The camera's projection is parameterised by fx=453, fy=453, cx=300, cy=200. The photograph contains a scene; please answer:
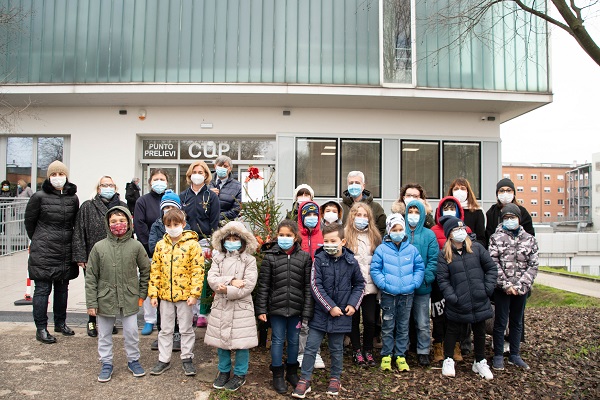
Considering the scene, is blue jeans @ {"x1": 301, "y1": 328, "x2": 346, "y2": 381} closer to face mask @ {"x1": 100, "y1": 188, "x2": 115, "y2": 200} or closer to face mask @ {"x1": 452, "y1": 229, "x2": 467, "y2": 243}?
face mask @ {"x1": 452, "y1": 229, "x2": 467, "y2": 243}

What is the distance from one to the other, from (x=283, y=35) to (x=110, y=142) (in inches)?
244

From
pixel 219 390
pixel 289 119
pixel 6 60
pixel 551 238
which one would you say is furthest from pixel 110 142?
pixel 551 238

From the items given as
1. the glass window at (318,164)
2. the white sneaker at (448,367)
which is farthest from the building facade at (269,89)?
the white sneaker at (448,367)

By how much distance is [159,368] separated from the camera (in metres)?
4.69

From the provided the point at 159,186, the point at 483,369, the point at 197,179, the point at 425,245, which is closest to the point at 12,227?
the point at 159,186

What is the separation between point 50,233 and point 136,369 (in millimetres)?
2104

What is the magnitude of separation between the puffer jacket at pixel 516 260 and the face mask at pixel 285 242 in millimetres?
2422

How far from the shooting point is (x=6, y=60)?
43.5ft

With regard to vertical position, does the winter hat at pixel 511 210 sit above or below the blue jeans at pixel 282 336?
above

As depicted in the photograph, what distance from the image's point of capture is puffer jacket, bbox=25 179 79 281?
17.9ft

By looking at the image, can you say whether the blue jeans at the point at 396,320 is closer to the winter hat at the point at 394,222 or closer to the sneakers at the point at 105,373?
the winter hat at the point at 394,222

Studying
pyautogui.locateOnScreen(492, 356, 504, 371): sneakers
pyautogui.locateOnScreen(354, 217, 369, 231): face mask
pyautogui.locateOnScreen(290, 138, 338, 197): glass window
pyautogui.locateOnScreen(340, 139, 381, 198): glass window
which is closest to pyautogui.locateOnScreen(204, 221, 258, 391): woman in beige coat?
pyautogui.locateOnScreen(354, 217, 369, 231): face mask

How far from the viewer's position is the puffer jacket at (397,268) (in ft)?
16.2

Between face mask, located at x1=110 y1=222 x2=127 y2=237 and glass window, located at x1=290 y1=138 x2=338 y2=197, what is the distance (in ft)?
31.2
